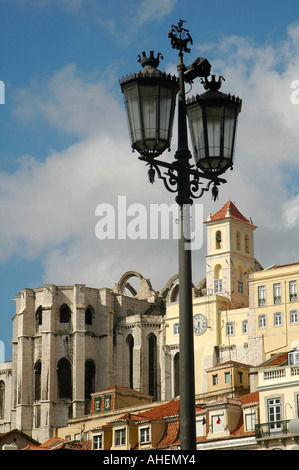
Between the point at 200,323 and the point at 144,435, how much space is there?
34.1 m

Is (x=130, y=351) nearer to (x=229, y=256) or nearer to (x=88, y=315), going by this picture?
(x=88, y=315)

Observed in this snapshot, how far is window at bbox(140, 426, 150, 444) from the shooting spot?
53.9 meters

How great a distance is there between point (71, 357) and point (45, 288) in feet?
24.7

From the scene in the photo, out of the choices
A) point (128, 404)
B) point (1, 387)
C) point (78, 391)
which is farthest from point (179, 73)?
point (1, 387)

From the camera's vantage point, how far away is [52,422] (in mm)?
95688

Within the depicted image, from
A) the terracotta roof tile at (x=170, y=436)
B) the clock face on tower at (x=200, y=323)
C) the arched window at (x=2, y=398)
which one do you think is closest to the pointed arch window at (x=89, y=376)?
the arched window at (x=2, y=398)

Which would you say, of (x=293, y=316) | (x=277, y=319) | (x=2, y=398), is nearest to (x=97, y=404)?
(x=277, y=319)

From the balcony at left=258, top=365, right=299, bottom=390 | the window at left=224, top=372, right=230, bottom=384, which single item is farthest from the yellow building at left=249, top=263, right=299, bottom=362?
the balcony at left=258, top=365, right=299, bottom=390

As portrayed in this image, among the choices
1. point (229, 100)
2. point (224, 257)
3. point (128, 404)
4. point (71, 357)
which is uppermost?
point (224, 257)

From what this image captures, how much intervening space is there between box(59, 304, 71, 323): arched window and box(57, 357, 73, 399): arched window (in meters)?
4.09

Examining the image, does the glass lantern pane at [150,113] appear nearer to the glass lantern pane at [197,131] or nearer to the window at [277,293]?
the glass lantern pane at [197,131]
